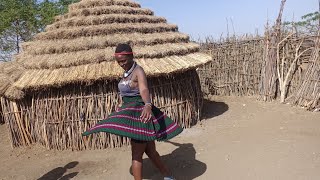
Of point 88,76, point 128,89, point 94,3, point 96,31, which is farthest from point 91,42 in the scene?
point 128,89

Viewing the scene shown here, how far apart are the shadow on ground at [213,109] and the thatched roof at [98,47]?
4.67 feet

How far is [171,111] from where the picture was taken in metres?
6.89

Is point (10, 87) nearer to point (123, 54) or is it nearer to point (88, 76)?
point (88, 76)

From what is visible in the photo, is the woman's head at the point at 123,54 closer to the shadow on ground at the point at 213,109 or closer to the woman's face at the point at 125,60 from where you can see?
the woman's face at the point at 125,60

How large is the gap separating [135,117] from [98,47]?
319cm

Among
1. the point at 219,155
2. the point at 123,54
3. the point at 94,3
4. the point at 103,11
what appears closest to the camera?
the point at 123,54

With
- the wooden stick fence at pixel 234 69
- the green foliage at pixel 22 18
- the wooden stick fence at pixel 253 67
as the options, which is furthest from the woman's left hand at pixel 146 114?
the green foliage at pixel 22 18

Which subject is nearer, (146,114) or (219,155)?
(146,114)

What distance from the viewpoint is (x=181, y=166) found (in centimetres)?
492

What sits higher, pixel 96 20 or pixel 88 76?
pixel 96 20

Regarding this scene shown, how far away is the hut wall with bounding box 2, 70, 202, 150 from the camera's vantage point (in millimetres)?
6281

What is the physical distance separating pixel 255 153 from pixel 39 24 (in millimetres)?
14712

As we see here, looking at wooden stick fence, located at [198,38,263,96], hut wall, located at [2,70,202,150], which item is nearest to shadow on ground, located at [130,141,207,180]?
hut wall, located at [2,70,202,150]

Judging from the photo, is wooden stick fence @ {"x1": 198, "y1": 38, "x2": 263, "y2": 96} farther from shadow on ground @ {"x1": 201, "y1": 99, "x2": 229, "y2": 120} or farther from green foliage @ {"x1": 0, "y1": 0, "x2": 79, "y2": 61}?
green foliage @ {"x1": 0, "y1": 0, "x2": 79, "y2": 61}
